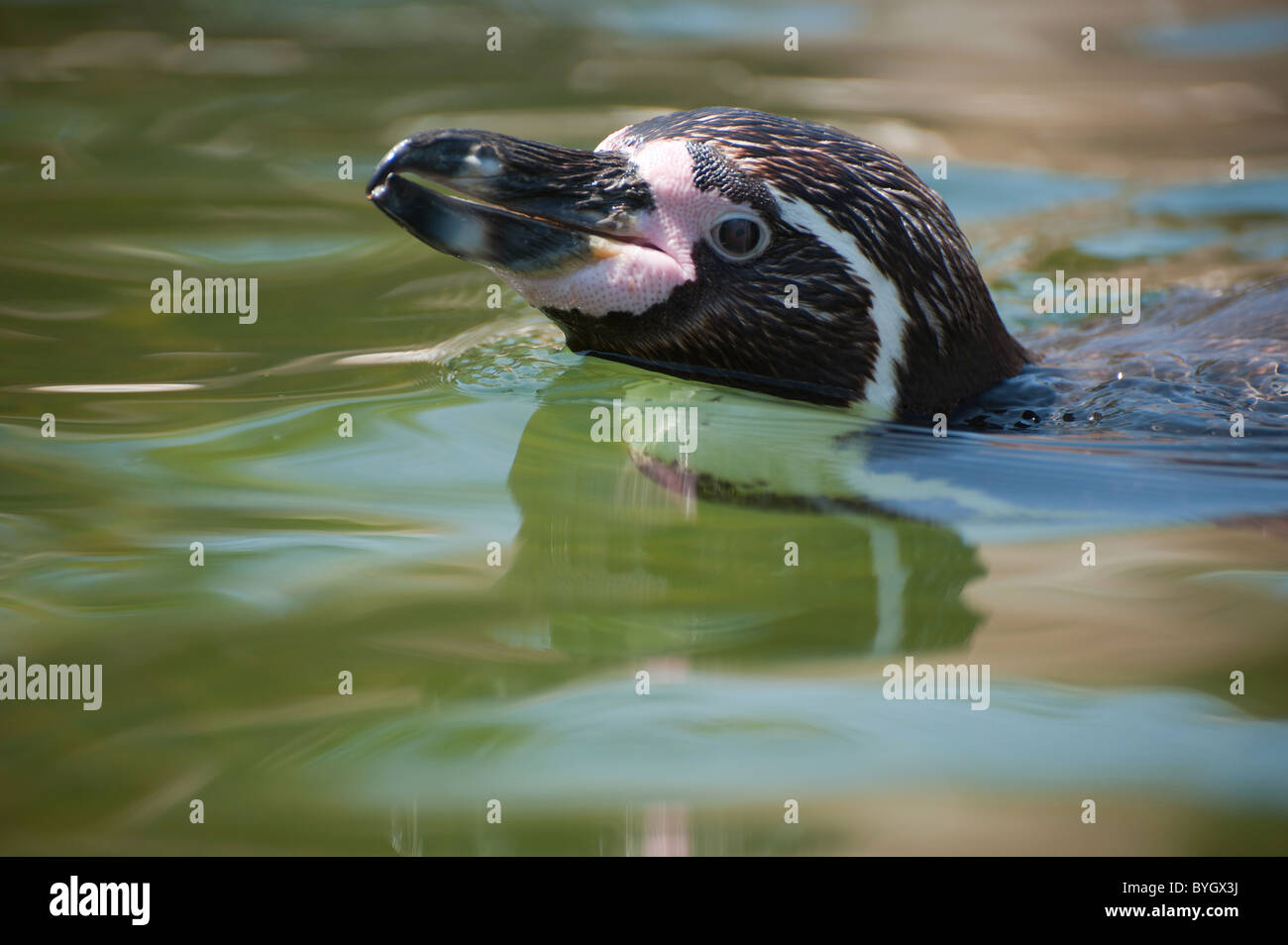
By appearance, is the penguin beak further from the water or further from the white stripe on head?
the water

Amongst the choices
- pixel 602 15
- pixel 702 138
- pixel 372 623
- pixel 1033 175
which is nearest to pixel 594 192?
pixel 702 138

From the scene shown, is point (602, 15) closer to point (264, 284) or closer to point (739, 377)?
point (264, 284)

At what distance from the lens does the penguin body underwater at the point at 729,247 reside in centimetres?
357

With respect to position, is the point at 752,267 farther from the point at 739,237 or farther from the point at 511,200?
the point at 511,200

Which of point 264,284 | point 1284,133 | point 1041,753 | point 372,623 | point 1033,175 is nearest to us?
point 1041,753

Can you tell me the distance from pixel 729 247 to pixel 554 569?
117 centimetres

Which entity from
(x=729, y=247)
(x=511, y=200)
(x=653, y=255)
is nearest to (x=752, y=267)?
(x=729, y=247)

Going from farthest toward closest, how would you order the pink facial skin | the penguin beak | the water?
the pink facial skin
the penguin beak
the water

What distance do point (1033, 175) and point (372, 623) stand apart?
5.48m

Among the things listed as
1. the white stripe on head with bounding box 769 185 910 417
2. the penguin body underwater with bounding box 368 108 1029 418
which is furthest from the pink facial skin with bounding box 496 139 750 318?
the white stripe on head with bounding box 769 185 910 417

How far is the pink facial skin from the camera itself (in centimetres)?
368

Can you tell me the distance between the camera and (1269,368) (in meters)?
4.34

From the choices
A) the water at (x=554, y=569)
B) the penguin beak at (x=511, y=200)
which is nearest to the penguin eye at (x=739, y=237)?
the penguin beak at (x=511, y=200)

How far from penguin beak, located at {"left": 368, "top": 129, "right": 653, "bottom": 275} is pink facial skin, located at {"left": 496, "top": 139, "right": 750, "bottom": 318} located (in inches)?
1.1
